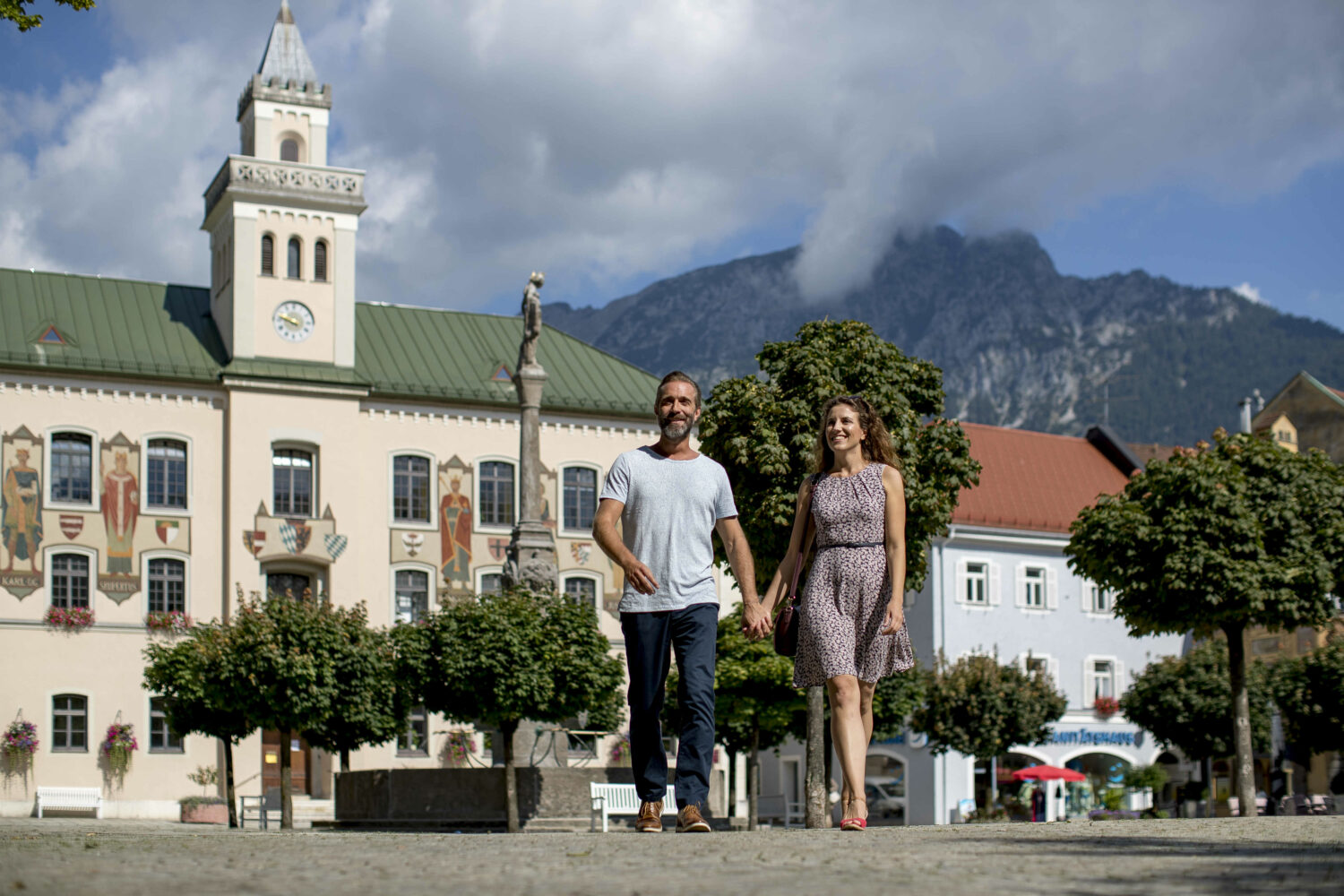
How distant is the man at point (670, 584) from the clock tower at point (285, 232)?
122 feet

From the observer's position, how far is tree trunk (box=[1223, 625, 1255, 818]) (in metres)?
22.8

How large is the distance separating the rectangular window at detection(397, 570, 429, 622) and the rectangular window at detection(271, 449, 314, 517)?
3.01m

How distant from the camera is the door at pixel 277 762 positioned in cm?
4328

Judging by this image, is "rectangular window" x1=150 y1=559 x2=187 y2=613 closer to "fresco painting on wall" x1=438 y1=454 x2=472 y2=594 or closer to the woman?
"fresco painting on wall" x1=438 y1=454 x2=472 y2=594

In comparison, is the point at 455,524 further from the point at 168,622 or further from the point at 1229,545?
the point at 1229,545

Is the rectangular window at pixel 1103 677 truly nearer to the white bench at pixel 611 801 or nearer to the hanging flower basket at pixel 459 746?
the hanging flower basket at pixel 459 746

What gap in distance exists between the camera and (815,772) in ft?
65.9

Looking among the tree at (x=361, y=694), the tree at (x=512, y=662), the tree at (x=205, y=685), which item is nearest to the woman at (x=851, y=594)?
the tree at (x=512, y=662)

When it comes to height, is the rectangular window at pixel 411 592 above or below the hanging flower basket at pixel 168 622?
above

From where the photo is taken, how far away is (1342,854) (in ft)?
22.8

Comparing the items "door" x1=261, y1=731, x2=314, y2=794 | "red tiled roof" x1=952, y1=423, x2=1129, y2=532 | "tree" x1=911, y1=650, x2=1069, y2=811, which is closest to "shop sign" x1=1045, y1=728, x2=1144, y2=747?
"red tiled roof" x1=952, y1=423, x2=1129, y2=532

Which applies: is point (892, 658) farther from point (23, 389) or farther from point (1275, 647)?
point (1275, 647)


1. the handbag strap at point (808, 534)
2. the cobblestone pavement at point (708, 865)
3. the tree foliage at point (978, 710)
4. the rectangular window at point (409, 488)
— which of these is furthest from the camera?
the rectangular window at point (409, 488)

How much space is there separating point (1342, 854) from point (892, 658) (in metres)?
2.77
